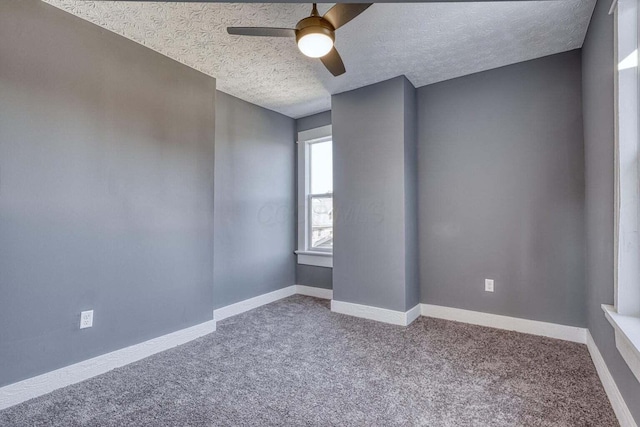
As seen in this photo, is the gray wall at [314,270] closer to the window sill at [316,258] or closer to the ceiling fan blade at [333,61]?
the window sill at [316,258]

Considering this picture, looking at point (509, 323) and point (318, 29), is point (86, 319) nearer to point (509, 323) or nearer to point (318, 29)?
point (318, 29)

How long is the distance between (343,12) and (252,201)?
252cm

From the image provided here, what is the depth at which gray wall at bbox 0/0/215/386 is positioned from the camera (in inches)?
76.4

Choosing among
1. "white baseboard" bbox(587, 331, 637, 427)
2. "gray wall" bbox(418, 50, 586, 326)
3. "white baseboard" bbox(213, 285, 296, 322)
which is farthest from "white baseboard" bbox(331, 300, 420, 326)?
"white baseboard" bbox(587, 331, 637, 427)

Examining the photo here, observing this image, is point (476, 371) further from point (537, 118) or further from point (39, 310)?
point (39, 310)

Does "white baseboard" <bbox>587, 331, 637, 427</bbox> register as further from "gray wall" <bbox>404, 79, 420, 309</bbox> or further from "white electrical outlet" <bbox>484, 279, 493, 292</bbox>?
"gray wall" <bbox>404, 79, 420, 309</bbox>

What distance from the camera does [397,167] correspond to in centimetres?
323

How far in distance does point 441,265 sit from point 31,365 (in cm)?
338

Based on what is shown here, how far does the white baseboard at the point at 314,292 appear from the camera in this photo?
4.12m

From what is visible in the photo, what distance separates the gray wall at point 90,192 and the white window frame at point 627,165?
3.02 m

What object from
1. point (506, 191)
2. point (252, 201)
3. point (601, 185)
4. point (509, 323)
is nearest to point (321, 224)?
point (252, 201)

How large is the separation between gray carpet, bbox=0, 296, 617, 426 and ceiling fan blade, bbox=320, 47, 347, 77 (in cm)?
218

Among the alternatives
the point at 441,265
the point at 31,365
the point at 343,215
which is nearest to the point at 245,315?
the point at 343,215

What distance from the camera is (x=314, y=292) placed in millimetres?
4266
